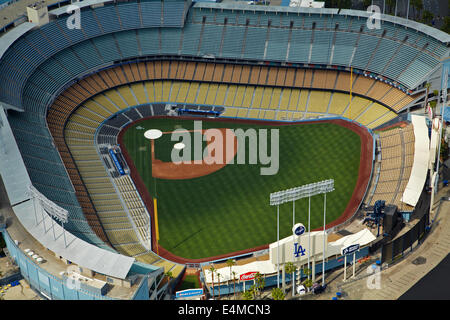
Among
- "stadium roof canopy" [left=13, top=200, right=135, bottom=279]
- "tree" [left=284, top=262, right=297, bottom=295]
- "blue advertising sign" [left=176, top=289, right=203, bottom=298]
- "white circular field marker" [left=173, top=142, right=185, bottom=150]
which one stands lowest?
"blue advertising sign" [left=176, top=289, right=203, bottom=298]

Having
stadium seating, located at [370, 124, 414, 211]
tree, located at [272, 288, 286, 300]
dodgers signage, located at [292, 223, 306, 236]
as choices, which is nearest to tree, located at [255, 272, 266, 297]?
tree, located at [272, 288, 286, 300]

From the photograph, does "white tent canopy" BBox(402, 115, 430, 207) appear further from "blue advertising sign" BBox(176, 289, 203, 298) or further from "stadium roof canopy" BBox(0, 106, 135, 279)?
"stadium roof canopy" BBox(0, 106, 135, 279)

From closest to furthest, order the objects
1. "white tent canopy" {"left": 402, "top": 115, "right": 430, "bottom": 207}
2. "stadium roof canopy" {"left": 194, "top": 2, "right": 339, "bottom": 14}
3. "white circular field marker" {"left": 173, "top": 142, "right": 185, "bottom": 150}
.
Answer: "white tent canopy" {"left": 402, "top": 115, "right": 430, "bottom": 207} → "white circular field marker" {"left": 173, "top": 142, "right": 185, "bottom": 150} → "stadium roof canopy" {"left": 194, "top": 2, "right": 339, "bottom": 14}

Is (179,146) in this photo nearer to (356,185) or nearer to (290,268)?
(356,185)

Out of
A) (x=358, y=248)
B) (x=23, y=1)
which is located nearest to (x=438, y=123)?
(x=358, y=248)

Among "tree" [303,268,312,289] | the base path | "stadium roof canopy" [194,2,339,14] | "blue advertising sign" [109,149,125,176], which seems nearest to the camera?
"tree" [303,268,312,289]

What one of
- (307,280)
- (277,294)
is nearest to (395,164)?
(307,280)

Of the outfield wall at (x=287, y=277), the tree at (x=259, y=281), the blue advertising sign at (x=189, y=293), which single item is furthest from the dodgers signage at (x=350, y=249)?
the blue advertising sign at (x=189, y=293)
